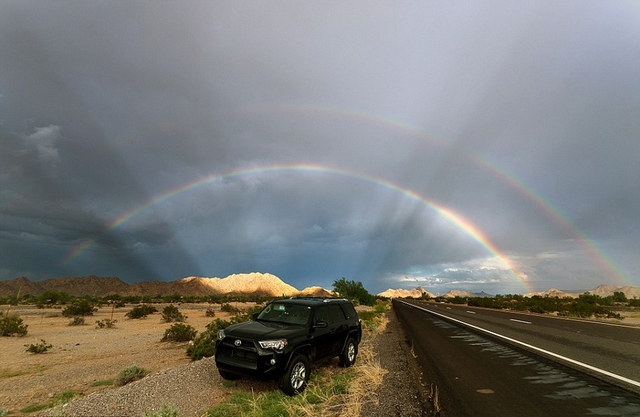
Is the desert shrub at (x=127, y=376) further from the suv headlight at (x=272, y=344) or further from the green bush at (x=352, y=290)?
the green bush at (x=352, y=290)

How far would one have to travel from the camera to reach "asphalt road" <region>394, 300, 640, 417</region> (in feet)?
20.9

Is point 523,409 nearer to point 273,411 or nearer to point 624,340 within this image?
point 273,411

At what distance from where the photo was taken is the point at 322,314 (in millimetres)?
9555

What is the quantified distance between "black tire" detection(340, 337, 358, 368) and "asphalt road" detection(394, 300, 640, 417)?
2.26 meters

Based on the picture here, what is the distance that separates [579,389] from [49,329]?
A: 3166 centimetres

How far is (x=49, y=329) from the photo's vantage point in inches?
965

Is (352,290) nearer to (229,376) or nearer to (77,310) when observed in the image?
(77,310)

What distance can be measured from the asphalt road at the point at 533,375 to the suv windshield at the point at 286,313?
146 inches

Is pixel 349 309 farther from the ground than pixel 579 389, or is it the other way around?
pixel 349 309

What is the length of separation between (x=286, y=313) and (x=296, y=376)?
191 centimetres

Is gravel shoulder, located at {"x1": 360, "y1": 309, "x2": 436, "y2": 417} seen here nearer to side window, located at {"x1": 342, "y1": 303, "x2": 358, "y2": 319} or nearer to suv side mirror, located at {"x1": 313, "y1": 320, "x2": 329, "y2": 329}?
side window, located at {"x1": 342, "y1": 303, "x2": 358, "y2": 319}

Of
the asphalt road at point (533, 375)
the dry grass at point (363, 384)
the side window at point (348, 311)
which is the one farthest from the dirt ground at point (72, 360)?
the asphalt road at point (533, 375)

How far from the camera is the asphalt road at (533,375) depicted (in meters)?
6.38

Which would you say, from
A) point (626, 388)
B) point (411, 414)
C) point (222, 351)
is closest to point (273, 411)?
point (222, 351)
